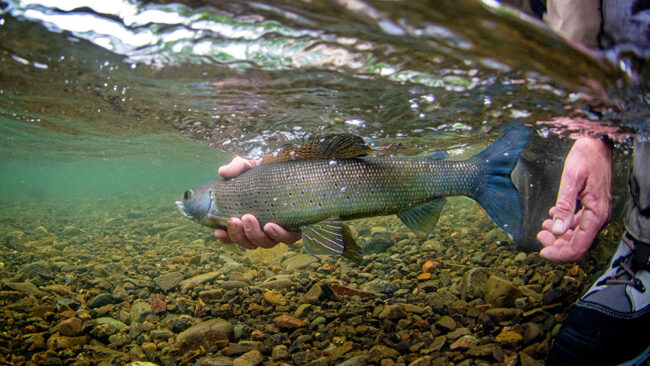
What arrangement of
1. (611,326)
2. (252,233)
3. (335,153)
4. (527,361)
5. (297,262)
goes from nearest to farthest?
(611,326) → (527,361) → (335,153) → (252,233) → (297,262)

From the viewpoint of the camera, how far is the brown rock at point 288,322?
3.82 meters

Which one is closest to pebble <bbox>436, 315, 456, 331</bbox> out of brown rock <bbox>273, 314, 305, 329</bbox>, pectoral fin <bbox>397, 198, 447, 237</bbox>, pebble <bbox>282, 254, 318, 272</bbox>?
pectoral fin <bbox>397, 198, 447, 237</bbox>

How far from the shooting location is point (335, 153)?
145 inches

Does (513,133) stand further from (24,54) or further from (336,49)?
(24,54)

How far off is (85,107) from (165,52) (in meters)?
5.50

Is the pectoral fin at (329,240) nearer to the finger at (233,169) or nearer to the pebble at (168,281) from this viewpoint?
the finger at (233,169)

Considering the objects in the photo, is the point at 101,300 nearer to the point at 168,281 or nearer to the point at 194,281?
the point at 168,281

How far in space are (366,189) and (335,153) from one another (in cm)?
58

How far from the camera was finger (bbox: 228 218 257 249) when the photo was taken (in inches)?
147

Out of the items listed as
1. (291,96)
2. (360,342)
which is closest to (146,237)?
(291,96)

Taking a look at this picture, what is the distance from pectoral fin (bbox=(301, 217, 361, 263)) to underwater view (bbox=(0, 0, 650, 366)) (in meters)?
0.03

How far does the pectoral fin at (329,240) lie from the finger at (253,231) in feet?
2.00

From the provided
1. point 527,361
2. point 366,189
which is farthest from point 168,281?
point 527,361

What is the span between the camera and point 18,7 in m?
3.19
